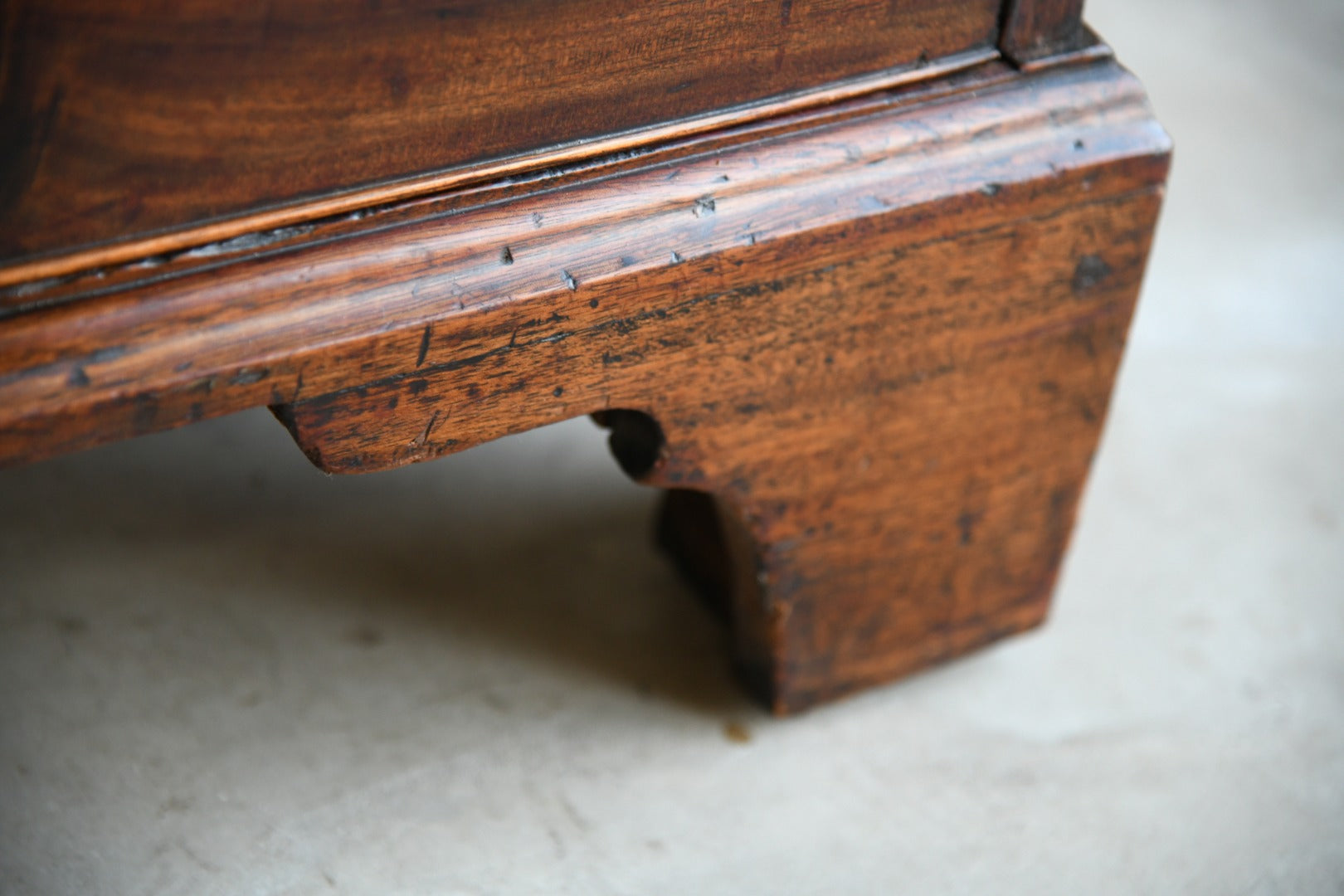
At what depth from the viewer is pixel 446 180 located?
2.37 feet

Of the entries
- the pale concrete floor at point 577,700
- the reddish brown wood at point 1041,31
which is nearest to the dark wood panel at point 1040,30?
the reddish brown wood at point 1041,31

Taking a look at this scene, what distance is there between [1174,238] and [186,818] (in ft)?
4.89

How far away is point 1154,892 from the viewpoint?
98 centimetres

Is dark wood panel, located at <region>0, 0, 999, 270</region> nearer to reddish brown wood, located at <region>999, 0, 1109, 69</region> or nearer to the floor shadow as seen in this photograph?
reddish brown wood, located at <region>999, 0, 1109, 69</region>

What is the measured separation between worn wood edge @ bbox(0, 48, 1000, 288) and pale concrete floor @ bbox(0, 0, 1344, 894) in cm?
49

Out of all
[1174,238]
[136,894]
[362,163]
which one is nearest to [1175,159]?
[1174,238]

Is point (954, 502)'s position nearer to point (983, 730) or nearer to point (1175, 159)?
point (983, 730)

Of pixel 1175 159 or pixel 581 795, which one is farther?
pixel 1175 159

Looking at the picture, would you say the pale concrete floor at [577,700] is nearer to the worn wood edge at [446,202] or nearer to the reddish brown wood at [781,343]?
the reddish brown wood at [781,343]

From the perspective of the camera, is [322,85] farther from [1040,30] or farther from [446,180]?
[1040,30]

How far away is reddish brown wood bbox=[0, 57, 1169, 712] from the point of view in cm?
66

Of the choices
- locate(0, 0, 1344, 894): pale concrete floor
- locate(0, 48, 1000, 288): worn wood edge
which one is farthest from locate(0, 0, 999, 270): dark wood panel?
locate(0, 0, 1344, 894): pale concrete floor

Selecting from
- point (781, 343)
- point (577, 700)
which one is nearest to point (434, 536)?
point (577, 700)

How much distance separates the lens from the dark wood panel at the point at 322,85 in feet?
1.99
